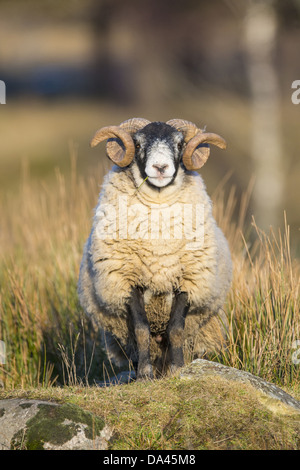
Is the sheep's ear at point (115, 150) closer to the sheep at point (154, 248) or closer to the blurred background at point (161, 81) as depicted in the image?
the sheep at point (154, 248)

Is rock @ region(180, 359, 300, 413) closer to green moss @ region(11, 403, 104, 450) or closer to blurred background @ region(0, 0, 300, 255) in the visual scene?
green moss @ region(11, 403, 104, 450)

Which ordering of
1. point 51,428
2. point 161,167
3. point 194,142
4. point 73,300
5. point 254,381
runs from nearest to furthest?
1. point 51,428
2. point 254,381
3. point 161,167
4. point 194,142
5. point 73,300

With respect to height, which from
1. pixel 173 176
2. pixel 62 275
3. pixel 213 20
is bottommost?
pixel 62 275

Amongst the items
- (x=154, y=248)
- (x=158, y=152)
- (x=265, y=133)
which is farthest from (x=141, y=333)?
(x=265, y=133)

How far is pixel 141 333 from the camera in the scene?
5.11 meters

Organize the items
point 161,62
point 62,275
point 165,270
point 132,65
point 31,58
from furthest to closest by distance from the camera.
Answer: point 31,58 → point 132,65 → point 161,62 → point 62,275 → point 165,270

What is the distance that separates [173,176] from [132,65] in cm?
2285

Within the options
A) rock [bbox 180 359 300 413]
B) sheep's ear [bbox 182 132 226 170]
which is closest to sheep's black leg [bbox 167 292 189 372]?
rock [bbox 180 359 300 413]

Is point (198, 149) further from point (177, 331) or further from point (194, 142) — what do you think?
point (177, 331)

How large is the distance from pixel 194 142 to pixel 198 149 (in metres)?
0.20

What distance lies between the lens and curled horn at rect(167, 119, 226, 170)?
541 cm

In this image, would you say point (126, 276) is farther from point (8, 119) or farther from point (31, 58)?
point (31, 58)
